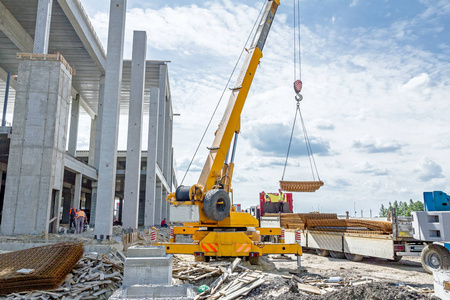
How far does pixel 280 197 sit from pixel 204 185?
1083cm

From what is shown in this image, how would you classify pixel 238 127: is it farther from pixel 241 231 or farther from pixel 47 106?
pixel 47 106

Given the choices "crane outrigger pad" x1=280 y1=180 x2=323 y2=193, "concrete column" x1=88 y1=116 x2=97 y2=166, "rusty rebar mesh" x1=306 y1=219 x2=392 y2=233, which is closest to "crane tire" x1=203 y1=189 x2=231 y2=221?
"crane outrigger pad" x1=280 y1=180 x2=323 y2=193

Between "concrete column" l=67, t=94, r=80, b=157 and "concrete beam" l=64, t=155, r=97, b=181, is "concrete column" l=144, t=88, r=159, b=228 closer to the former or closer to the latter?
"concrete beam" l=64, t=155, r=97, b=181

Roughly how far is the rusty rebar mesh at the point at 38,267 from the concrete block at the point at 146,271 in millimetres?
2115

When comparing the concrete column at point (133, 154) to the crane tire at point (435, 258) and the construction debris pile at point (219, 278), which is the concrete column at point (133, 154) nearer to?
the construction debris pile at point (219, 278)

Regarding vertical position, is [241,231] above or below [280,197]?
below

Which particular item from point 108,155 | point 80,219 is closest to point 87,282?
point 108,155

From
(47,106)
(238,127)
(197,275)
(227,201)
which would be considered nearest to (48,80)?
(47,106)

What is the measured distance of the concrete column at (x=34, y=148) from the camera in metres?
15.2

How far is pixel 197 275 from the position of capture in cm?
941

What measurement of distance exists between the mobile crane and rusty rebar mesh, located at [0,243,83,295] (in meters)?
2.75

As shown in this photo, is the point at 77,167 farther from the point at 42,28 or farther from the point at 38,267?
the point at 38,267

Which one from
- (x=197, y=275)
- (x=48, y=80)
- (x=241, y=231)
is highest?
(x=48, y=80)

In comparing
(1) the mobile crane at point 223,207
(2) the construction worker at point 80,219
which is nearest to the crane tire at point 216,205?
(1) the mobile crane at point 223,207
